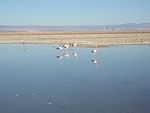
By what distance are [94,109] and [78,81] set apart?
10.7 feet

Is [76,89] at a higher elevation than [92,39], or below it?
higher

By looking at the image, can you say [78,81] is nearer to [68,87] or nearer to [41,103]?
[68,87]

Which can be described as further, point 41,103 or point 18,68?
point 18,68

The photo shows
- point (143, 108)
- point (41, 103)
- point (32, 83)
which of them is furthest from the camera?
point (32, 83)

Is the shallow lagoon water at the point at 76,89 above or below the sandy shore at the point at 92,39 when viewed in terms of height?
above

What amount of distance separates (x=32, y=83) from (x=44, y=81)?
47cm

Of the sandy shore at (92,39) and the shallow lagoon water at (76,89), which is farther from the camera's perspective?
the sandy shore at (92,39)

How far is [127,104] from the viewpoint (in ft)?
25.8

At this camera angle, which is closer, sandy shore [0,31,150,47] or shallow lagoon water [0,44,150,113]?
shallow lagoon water [0,44,150,113]

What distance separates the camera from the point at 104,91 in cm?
918

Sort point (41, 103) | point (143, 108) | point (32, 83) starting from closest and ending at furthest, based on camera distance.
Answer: point (143, 108), point (41, 103), point (32, 83)

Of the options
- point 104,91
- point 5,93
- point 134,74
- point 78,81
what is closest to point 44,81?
point 78,81

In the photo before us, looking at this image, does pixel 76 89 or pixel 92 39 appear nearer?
pixel 76 89

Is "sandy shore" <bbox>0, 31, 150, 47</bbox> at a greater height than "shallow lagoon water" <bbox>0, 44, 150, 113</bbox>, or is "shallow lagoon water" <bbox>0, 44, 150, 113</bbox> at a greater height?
"shallow lagoon water" <bbox>0, 44, 150, 113</bbox>
